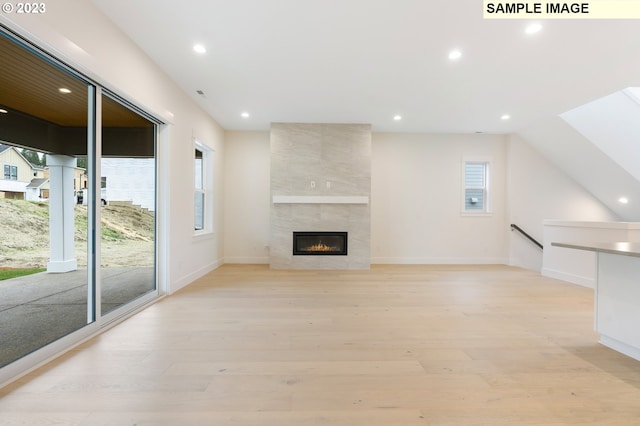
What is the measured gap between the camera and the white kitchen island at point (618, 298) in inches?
82.9

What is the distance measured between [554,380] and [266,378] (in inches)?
73.7

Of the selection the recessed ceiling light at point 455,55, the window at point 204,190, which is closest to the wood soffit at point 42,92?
the window at point 204,190

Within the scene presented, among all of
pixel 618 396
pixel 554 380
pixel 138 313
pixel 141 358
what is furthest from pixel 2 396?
pixel 618 396

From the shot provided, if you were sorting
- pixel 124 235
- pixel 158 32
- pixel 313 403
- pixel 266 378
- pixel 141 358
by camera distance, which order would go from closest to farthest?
1. pixel 313 403
2. pixel 266 378
3. pixel 141 358
4. pixel 158 32
5. pixel 124 235

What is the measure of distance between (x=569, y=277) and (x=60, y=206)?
7156 mm

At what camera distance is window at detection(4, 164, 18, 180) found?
2176mm

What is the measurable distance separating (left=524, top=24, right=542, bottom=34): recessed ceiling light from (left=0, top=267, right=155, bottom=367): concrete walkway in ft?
16.0

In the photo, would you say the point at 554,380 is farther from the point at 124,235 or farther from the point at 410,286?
the point at 124,235

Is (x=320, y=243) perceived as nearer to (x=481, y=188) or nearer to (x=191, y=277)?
(x=191, y=277)

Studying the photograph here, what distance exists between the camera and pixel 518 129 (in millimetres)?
5891

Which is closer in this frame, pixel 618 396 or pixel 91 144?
pixel 618 396

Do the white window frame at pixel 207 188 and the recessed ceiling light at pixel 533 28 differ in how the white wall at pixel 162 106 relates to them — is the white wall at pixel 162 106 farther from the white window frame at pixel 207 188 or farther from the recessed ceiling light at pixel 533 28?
the recessed ceiling light at pixel 533 28

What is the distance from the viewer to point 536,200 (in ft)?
20.2

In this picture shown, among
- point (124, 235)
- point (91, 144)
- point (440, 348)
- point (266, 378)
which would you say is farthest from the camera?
point (124, 235)
